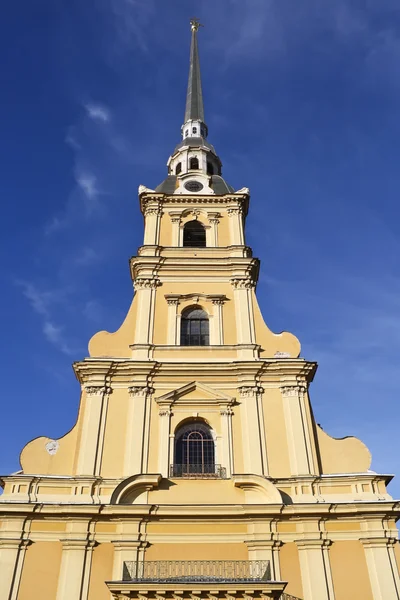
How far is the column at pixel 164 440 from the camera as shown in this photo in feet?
58.7

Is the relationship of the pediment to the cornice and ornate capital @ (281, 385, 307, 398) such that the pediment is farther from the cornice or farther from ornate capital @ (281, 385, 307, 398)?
ornate capital @ (281, 385, 307, 398)

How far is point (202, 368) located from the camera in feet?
65.6

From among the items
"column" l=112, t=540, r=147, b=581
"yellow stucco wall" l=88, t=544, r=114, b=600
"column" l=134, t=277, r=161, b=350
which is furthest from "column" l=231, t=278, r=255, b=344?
"yellow stucco wall" l=88, t=544, r=114, b=600

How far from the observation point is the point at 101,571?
52.4 ft

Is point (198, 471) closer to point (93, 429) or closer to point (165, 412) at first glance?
point (165, 412)

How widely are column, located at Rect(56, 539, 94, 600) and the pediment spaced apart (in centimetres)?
518

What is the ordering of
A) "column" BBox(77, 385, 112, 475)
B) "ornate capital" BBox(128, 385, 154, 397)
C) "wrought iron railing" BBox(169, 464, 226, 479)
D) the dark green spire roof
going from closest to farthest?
"wrought iron railing" BBox(169, 464, 226, 479) → "column" BBox(77, 385, 112, 475) → "ornate capital" BBox(128, 385, 154, 397) → the dark green spire roof

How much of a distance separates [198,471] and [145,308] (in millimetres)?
6846

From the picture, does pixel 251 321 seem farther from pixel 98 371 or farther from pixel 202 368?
pixel 98 371

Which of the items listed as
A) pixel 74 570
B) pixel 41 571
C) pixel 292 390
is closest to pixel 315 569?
pixel 292 390

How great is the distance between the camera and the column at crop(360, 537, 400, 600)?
1557 centimetres

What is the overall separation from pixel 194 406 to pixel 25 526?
6460mm

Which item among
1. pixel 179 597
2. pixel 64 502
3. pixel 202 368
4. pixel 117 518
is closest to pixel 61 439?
pixel 64 502

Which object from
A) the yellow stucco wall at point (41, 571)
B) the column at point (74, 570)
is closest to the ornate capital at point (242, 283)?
the column at point (74, 570)
